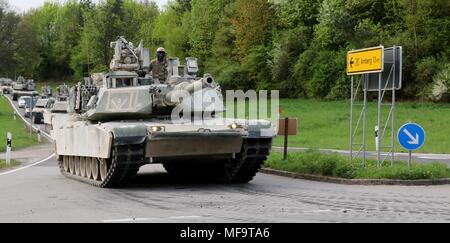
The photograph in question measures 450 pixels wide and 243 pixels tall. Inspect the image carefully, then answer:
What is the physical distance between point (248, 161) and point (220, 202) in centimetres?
345

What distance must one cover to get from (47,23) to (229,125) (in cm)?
12675

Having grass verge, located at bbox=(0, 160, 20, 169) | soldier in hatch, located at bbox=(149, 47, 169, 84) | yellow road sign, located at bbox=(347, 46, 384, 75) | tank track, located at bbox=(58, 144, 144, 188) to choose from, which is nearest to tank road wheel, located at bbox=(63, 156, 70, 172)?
tank track, located at bbox=(58, 144, 144, 188)

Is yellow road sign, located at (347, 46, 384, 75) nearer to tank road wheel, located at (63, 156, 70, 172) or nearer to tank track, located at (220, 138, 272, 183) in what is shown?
tank track, located at (220, 138, 272, 183)

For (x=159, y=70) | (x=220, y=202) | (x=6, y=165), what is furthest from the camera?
(x=6, y=165)

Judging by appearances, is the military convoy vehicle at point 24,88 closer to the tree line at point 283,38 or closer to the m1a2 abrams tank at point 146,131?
the tree line at point 283,38

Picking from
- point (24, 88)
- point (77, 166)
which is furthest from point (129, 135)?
point (24, 88)

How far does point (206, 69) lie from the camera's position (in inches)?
2901

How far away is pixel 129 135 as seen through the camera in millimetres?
15164

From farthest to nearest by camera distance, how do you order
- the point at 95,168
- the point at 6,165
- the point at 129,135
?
the point at 6,165 → the point at 95,168 → the point at 129,135

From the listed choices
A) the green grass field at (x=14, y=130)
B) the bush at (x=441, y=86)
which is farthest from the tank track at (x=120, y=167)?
the bush at (x=441, y=86)

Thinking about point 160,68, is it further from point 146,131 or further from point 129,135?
point 129,135

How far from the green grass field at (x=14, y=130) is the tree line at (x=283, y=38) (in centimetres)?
696
